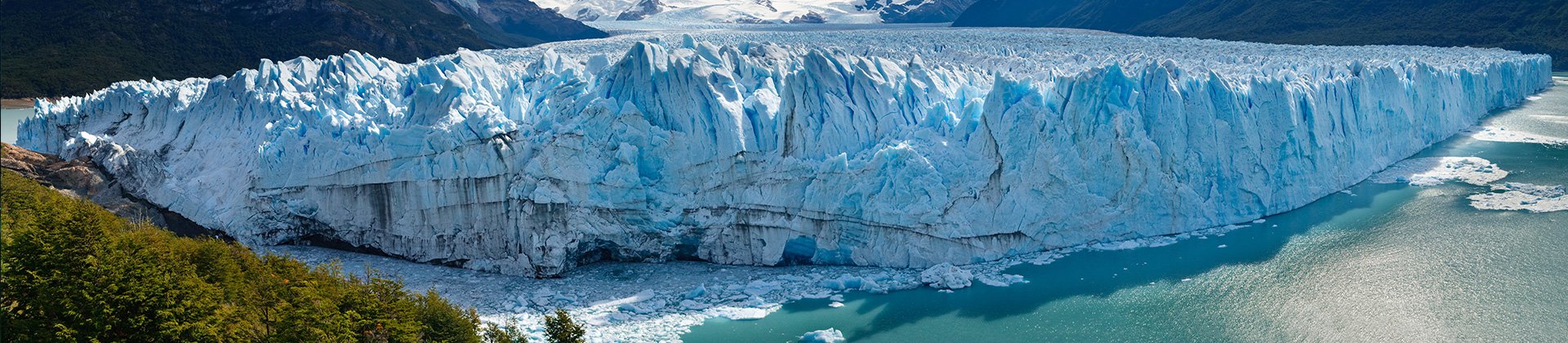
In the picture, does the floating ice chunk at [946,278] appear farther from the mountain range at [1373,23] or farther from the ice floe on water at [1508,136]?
the mountain range at [1373,23]

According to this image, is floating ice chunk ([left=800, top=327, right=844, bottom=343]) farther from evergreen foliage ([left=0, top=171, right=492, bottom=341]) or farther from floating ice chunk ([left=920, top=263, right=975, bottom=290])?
Result: evergreen foliage ([left=0, top=171, right=492, bottom=341])

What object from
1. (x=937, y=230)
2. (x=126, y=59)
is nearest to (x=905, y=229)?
(x=937, y=230)

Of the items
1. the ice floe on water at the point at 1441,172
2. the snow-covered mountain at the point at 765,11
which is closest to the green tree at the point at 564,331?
the ice floe on water at the point at 1441,172

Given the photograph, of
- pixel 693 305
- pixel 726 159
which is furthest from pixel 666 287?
pixel 726 159

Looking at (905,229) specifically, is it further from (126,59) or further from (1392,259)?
(126,59)

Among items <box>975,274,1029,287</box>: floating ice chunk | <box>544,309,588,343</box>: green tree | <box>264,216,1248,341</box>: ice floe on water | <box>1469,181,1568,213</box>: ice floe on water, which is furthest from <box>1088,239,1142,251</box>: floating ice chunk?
<box>544,309,588,343</box>: green tree

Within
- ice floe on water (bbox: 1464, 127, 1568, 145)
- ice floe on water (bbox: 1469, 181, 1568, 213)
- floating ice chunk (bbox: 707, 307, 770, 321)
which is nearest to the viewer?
floating ice chunk (bbox: 707, 307, 770, 321)

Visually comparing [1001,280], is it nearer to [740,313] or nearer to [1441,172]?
[740,313]

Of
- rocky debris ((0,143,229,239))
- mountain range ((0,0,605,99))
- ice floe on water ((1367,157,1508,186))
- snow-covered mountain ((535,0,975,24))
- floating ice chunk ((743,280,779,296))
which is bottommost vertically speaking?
floating ice chunk ((743,280,779,296))
